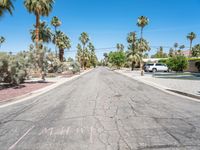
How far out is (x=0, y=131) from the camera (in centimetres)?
623

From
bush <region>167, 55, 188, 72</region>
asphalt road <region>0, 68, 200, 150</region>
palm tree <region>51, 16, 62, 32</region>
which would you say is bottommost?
asphalt road <region>0, 68, 200, 150</region>

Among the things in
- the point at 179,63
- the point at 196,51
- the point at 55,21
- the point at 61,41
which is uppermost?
the point at 55,21

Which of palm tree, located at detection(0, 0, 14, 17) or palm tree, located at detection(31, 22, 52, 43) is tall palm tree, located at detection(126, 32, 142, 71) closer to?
palm tree, located at detection(31, 22, 52, 43)

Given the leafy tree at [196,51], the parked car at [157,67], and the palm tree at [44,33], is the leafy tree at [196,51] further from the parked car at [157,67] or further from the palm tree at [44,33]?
the palm tree at [44,33]

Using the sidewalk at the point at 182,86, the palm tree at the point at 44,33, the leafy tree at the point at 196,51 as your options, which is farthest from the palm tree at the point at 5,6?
the leafy tree at the point at 196,51

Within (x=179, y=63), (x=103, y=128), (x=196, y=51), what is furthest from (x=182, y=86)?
(x=196, y=51)

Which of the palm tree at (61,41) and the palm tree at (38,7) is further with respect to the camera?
the palm tree at (61,41)

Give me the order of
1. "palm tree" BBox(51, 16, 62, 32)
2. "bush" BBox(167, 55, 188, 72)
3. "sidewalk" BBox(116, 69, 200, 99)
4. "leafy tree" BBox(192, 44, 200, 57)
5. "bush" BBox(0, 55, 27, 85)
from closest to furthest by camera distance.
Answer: "sidewalk" BBox(116, 69, 200, 99), "bush" BBox(0, 55, 27, 85), "bush" BBox(167, 55, 188, 72), "palm tree" BBox(51, 16, 62, 32), "leafy tree" BBox(192, 44, 200, 57)

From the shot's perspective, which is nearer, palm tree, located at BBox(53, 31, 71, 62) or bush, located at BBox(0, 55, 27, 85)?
bush, located at BBox(0, 55, 27, 85)

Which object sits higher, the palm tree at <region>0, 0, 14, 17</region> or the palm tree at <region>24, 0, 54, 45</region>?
the palm tree at <region>24, 0, 54, 45</region>

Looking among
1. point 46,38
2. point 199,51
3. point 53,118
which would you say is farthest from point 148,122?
point 199,51

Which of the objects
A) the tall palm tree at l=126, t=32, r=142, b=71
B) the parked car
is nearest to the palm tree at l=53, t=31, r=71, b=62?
the tall palm tree at l=126, t=32, r=142, b=71

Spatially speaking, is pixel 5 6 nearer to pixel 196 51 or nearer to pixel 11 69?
pixel 11 69

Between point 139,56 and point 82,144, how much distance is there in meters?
56.9
